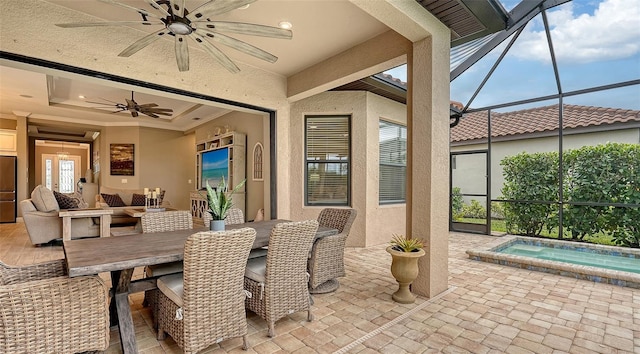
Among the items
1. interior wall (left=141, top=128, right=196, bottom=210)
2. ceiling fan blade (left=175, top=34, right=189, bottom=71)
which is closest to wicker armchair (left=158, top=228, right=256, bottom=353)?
ceiling fan blade (left=175, top=34, right=189, bottom=71)

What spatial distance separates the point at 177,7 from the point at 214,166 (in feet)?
17.4

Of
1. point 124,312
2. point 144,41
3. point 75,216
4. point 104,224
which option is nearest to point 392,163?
point 144,41

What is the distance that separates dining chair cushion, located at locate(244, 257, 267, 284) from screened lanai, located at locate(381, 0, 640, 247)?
11.4 feet

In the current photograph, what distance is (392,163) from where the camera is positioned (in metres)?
6.10

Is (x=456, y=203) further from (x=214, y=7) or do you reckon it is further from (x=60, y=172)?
(x=60, y=172)

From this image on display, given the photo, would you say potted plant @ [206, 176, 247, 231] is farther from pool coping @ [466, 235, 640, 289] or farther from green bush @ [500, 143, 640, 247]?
green bush @ [500, 143, 640, 247]

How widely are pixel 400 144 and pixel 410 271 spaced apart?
382cm

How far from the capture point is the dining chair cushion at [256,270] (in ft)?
7.86

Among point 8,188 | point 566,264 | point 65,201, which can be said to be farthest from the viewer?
point 8,188

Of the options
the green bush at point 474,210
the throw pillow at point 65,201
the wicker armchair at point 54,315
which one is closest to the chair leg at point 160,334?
the wicker armchair at point 54,315

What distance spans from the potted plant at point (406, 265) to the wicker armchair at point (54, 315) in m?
2.41

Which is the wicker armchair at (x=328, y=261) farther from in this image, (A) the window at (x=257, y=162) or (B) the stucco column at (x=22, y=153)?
(B) the stucco column at (x=22, y=153)

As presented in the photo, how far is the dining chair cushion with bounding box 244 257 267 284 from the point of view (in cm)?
239

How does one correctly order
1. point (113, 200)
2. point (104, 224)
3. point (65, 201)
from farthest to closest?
point (113, 200), point (65, 201), point (104, 224)
